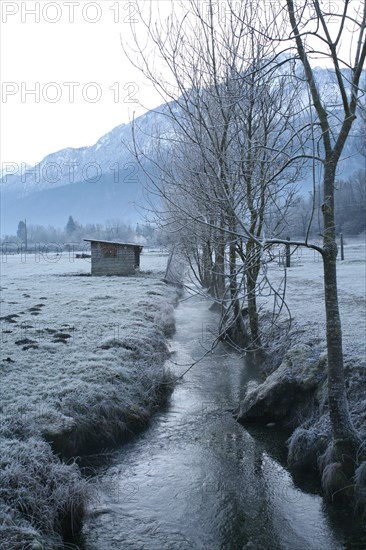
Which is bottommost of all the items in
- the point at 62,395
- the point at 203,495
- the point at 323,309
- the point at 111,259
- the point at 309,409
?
the point at 203,495

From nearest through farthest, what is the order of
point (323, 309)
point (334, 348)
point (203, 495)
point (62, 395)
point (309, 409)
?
point (334, 348), point (203, 495), point (309, 409), point (62, 395), point (323, 309)

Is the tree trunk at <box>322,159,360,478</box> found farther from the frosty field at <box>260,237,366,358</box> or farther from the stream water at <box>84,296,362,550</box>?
the stream water at <box>84,296,362,550</box>

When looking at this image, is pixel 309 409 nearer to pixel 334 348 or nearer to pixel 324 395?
pixel 324 395

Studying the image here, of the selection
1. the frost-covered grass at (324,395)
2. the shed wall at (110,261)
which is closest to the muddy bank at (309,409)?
the frost-covered grass at (324,395)

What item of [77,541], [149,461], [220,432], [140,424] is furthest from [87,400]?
[77,541]

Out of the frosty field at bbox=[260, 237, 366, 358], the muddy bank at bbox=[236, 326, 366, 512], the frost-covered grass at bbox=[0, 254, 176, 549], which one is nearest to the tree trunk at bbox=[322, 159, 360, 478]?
the muddy bank at bbox=[236, 326, 366, 512]

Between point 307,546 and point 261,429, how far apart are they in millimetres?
2855

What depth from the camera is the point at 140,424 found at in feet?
26.3

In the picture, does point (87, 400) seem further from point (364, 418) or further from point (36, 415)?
point (364, 418)

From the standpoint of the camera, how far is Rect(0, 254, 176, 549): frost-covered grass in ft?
16.8

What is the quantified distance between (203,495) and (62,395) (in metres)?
3.02

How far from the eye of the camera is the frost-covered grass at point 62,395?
512cm

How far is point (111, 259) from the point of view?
3288 centimetres

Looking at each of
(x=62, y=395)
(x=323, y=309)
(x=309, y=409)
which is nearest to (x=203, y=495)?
(x=309, y=409)
